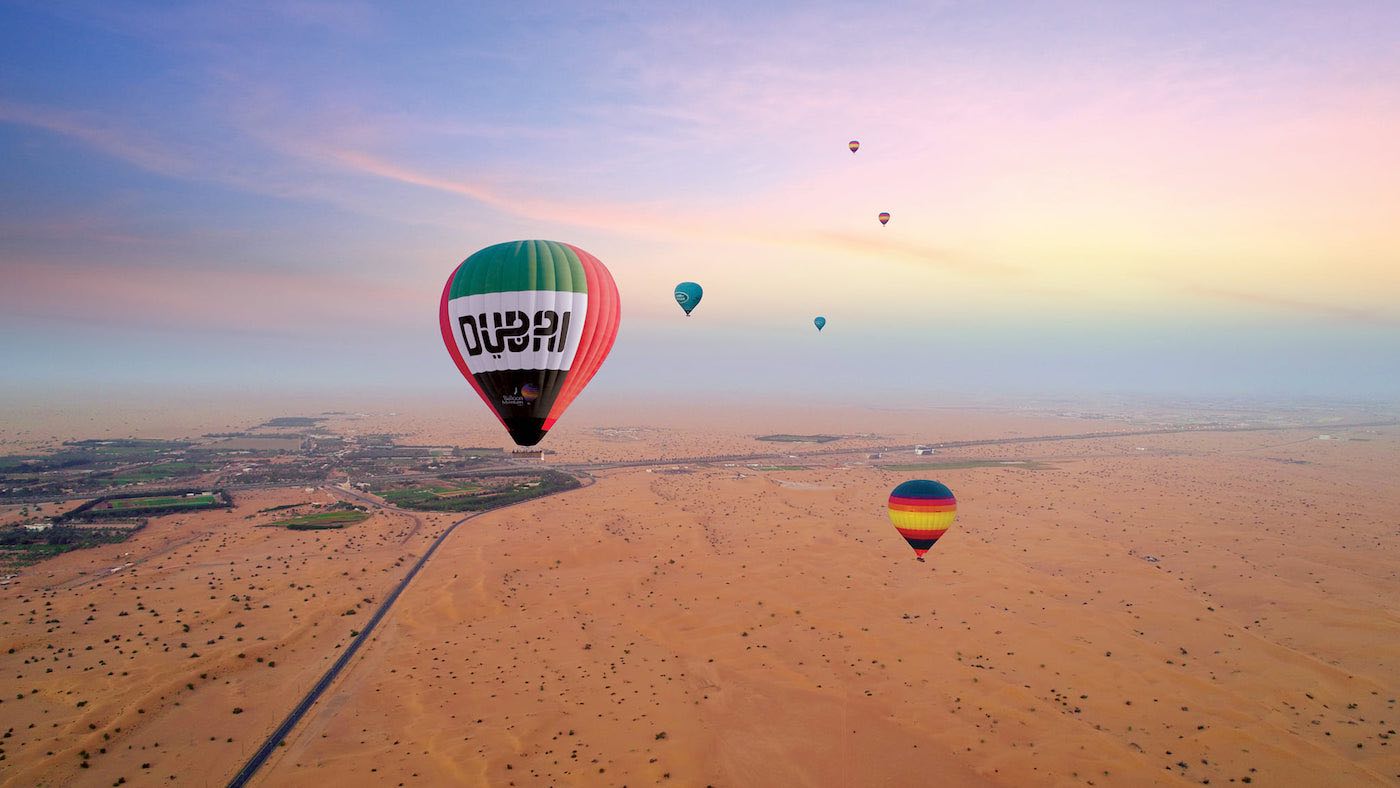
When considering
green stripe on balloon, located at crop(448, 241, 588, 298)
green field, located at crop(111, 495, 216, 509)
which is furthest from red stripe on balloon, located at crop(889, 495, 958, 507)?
green field, located at crop(111, 495, 216, 509)

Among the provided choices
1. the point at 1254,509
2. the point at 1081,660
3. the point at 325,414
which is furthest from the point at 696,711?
the point at 325,414

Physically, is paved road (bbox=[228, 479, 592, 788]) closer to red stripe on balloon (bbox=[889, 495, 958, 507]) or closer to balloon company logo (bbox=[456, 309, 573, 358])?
balloon company logo (bbox=[456, 309, 573, 358])

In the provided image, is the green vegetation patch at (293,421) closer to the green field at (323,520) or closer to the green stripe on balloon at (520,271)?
the green field at (323,520)

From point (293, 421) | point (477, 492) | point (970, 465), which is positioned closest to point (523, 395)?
point (477, 492)

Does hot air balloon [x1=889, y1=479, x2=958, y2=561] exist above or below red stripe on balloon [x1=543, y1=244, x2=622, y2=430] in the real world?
below

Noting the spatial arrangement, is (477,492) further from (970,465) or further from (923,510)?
(970,465)

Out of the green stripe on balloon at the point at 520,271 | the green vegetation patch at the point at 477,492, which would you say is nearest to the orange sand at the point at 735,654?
the green vegetation patch at the point at 477,492

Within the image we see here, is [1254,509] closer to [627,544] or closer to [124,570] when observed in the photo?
[627,544]

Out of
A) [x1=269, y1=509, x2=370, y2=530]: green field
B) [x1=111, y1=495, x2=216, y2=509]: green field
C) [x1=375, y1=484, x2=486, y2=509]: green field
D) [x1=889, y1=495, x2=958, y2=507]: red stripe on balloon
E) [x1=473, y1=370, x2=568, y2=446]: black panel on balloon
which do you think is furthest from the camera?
[x1=375, y1=484, x2=486, y2=509]: green field
